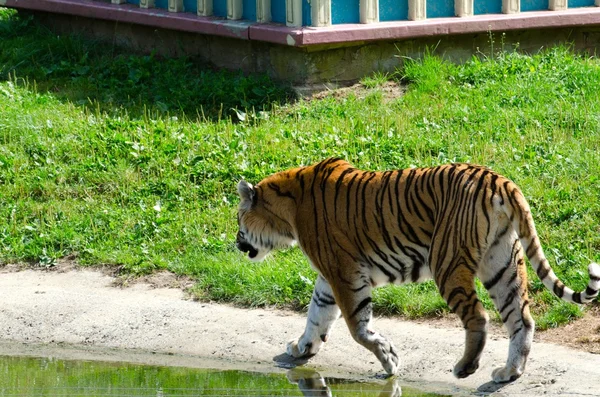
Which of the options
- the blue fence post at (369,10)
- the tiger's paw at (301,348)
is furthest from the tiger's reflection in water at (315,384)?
the blue fence post at (369,10)

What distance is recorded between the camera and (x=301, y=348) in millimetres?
6898

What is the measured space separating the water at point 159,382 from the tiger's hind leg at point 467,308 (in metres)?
0.38

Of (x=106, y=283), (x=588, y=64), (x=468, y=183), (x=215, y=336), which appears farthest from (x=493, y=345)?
(x=588, y=64)

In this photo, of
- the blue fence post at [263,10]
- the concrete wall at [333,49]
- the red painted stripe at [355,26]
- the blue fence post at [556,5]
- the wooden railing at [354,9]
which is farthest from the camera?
the blue fence post at [556,5]

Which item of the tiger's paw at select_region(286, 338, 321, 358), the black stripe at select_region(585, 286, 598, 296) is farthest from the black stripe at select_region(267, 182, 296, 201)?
the black stripe at select_region(585, 286, 598, 296)

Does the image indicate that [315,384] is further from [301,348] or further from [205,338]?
[205,338]

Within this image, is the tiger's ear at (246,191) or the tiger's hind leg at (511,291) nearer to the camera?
the tiger's hind leg at (511,291)

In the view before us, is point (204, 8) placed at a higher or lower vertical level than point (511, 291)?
higher

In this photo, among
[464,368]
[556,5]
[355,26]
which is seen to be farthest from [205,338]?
[556,5]

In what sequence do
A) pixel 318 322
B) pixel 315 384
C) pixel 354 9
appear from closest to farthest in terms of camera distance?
pixel 315 384, pixel 318 322, pixel 354 9

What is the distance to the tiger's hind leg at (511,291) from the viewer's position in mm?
6137

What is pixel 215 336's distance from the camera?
7340mm

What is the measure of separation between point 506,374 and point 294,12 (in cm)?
599

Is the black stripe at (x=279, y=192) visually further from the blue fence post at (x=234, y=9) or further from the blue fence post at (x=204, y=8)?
the blue fence post at (x=204, y=8)
